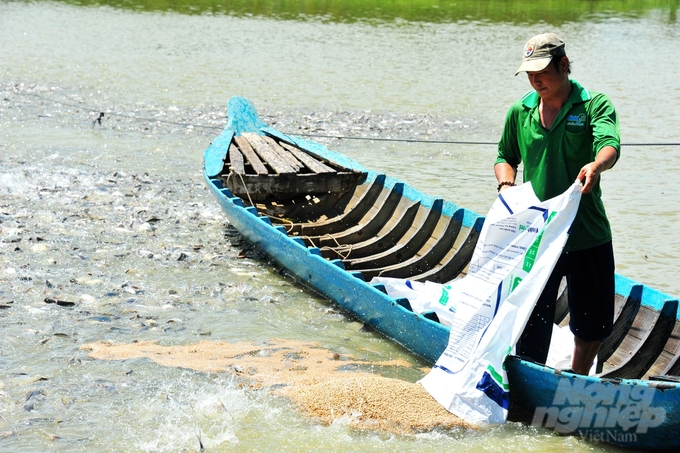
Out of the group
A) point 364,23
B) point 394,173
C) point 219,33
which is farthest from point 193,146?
point 364,23

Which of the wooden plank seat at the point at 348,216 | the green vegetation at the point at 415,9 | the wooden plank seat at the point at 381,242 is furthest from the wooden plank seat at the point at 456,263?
the green vegetation at the point at 415,9

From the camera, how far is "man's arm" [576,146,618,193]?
15.5 feet

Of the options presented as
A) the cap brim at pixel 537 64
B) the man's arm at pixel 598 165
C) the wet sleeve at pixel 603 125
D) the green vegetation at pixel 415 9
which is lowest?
the man's arm at pixel 598 165

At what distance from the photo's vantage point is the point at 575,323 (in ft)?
18.0

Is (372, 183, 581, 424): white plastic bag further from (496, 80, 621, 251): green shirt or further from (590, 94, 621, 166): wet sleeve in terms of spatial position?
(590, 94, 621, 166): wet sleeve

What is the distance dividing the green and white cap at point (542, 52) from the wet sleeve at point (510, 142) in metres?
0.52

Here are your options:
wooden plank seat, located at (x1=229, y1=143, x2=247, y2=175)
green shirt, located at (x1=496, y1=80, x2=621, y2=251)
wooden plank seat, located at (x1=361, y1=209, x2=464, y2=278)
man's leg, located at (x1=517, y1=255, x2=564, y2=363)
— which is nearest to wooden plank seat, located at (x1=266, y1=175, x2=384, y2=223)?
wooden plank seat, located at (x1=229, y1=143, x2=247, y2=175)

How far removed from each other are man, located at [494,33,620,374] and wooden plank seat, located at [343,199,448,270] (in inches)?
114

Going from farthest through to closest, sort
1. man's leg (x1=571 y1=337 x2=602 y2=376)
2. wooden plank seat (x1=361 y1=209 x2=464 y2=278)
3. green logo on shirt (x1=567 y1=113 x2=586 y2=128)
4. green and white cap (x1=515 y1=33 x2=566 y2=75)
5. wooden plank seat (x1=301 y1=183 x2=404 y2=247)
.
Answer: wooden plank seat (x1=301 y1=183 x2=404 y2=247), wooden plank seat (x1=361 y1=209 x2=464 y2=278), man's leg (x1=571 y1=337 x2=602 y2=376), green logo on shirt (x1=567 y1=113 x2=586 y2=128), green and white cap (x1=515 y1=33 x2=566 y2=75)

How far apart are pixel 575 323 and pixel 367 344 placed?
2288 millimetres

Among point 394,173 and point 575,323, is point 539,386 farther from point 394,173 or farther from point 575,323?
point 394,173

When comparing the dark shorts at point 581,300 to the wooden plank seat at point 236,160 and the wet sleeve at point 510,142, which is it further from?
the wooden plank seat at point 236,160

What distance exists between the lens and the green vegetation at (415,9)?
35.2 m

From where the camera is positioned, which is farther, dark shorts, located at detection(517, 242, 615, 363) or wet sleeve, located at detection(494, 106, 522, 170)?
wet sleeve, located at detection(494, 106, 522, 170)
